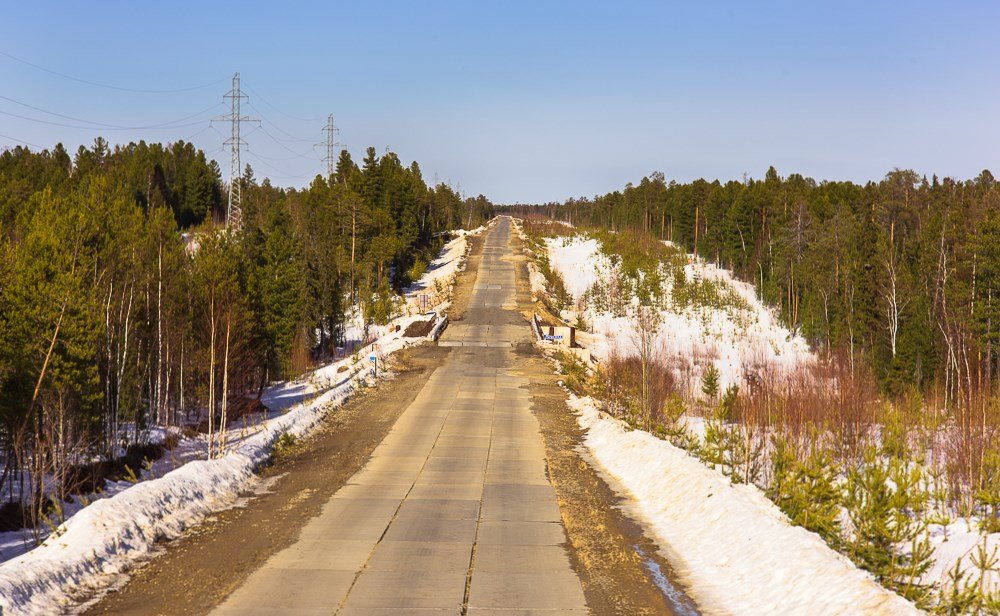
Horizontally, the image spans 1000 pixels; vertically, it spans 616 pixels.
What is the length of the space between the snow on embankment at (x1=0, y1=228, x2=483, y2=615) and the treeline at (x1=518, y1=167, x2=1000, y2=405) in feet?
74.4

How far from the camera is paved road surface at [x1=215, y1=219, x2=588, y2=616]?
36.3ft

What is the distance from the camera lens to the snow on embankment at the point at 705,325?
2434 inches

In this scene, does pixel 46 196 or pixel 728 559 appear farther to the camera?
pixel 46 196

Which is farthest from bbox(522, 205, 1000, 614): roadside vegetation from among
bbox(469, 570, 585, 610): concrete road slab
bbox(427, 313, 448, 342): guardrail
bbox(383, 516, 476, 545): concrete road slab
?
Result: bbox(427, 313, 448, 342): guardrail

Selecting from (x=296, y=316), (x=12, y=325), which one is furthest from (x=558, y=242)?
(x=12, y=325)

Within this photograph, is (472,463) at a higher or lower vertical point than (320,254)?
lower

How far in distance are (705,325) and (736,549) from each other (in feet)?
218

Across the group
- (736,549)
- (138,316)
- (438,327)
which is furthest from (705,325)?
(736,549)

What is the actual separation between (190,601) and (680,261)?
316 ft

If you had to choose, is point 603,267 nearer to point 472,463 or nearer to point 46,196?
point 46,196

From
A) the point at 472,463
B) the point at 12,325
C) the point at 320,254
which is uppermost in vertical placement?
the point at 320,254

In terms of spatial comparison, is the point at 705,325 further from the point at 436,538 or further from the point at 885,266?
the point at 436,538

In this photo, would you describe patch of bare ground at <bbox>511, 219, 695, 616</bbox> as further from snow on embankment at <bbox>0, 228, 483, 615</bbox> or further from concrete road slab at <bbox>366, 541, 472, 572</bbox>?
snow on embankment at <bbox>0, 228, 483, 615</bbox>

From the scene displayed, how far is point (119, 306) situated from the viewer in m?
38.9
